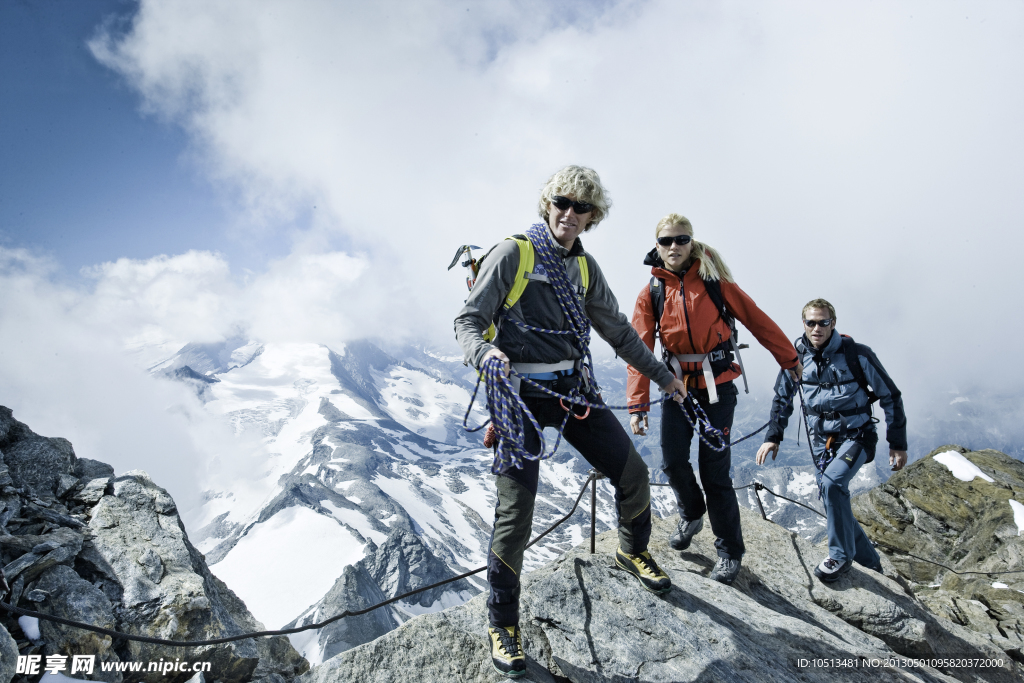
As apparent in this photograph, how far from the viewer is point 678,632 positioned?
4598mm

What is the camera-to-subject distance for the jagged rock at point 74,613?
3.72 m

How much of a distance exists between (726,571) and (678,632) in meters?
1.55

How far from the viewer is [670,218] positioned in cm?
563

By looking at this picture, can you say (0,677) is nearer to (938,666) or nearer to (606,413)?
(606,413)

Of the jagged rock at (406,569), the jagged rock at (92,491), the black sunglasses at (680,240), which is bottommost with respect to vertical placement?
the jagged rock at (92,491)

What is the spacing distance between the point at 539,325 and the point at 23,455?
6.23 meters

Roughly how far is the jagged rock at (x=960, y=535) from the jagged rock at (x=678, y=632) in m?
1.49

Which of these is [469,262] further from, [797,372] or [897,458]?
[897,458]

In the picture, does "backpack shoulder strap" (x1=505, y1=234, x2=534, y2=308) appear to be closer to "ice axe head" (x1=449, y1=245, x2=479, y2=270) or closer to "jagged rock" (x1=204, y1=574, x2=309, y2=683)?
"ice axe head" (x1=449, y1=245, x2=479, y2=270)

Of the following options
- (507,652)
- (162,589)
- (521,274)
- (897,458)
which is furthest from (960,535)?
(162,589)

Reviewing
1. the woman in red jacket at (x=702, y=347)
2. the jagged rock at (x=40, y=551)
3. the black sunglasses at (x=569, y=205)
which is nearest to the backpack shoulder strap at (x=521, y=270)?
the black sunglasses at (x=569, y=205)

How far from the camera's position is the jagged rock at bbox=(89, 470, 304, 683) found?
4188 millimetres

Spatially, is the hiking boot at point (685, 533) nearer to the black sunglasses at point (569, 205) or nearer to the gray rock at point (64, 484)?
the black sunglasses at point (569, 205)

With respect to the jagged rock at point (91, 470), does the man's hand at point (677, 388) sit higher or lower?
lower
